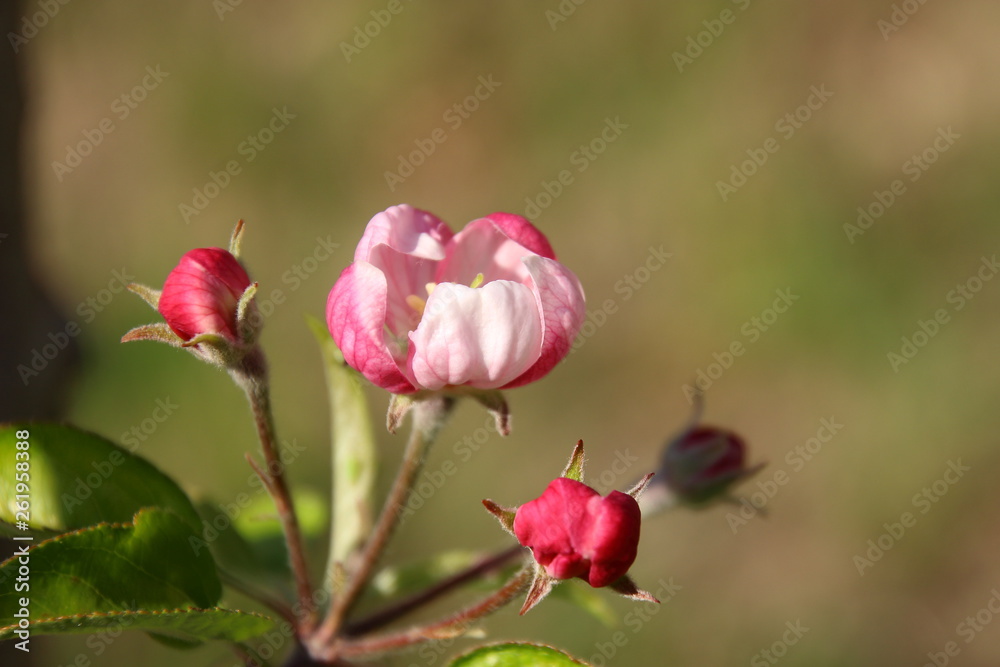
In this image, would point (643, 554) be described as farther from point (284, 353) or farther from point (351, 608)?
point (351, 608)

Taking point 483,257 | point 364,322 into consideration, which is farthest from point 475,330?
point 483,257

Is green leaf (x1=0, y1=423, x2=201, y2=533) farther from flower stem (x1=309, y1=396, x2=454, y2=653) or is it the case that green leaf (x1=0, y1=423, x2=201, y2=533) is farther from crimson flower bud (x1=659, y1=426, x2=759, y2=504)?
crimson flower bud (x1=659, y1=426, x2=759, y2=504)

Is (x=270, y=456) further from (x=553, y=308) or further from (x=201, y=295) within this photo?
(x=553, y=308)

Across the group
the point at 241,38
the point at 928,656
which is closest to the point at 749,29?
the point at 241,38

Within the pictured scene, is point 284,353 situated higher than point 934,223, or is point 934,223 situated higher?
point 934,223

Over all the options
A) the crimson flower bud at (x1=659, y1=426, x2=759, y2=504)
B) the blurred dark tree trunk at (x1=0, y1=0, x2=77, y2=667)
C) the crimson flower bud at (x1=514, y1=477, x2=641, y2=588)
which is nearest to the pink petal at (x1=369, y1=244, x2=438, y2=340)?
the crimson flower bud at (x1=514, y1=477, x2=641, y2=588)

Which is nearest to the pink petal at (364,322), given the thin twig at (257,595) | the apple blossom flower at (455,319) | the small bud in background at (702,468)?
the apple blossom flower at (455,319)
